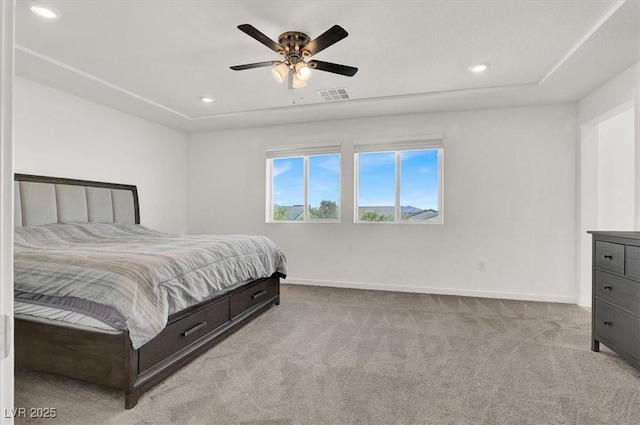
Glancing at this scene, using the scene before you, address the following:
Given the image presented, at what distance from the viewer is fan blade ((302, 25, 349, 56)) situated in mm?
2072

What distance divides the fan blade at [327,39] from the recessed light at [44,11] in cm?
170

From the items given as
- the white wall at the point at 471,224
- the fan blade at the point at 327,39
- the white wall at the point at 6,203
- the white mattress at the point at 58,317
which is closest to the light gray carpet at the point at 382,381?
the white mattress at the point at 58,317

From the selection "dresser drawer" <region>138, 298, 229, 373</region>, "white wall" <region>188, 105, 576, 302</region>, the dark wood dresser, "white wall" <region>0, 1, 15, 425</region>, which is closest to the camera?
"white wall" <region>0, 1, 15, 425</region>

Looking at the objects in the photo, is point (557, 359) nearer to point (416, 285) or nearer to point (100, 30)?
point (416, 285)

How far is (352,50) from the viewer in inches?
110

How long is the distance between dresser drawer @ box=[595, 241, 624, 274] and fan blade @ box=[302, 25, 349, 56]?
2.36m

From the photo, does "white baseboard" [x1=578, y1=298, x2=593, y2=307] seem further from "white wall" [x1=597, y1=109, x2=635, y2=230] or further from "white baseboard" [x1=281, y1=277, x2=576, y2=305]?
"white wall" [x1=597, y1=109, x2=635, y2=230]

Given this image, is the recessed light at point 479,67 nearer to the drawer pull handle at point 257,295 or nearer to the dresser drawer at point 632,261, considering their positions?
the dresser drawer at point 632,261

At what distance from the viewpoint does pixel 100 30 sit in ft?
8.24

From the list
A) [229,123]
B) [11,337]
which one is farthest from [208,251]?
[229,123]

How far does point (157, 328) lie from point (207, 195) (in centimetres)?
376

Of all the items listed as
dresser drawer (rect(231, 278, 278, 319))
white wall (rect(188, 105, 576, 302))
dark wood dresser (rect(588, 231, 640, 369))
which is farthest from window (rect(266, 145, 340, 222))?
dark wood dresser (rect(588, 231, 640, 369))

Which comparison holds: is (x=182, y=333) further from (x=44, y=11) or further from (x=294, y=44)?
(x=44, y=11)

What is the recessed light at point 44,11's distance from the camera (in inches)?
87.2
